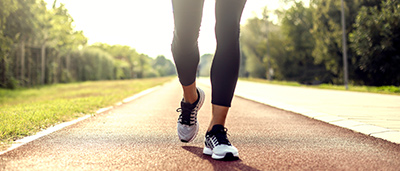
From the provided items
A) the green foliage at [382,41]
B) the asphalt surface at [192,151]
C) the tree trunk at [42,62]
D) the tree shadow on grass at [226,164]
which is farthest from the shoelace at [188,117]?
the tree trunk at [42,62]

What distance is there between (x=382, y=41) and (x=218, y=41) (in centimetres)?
1913

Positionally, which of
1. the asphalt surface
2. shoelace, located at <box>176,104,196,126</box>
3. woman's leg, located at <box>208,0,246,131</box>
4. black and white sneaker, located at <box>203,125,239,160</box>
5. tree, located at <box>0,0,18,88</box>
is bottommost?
the asphalt surface

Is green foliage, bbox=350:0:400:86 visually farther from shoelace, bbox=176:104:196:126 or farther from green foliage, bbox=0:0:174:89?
shoelace, bbox=176:104:196:126

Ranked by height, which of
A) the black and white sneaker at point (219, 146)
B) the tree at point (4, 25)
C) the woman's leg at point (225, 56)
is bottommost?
the black and white sneaker at point (219, 146)

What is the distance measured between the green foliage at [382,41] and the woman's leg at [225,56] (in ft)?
59.9

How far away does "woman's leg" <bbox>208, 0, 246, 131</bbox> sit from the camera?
2205 mm

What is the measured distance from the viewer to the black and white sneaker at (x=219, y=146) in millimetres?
2025

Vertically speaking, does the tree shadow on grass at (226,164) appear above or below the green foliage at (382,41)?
below

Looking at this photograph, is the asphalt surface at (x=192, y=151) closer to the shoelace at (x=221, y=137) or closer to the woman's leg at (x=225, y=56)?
the shoelace at (x=221, y=137)

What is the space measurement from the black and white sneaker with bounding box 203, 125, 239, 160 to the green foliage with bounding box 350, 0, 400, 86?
18.5 metres

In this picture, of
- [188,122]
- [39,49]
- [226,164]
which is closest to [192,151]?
[188,122]

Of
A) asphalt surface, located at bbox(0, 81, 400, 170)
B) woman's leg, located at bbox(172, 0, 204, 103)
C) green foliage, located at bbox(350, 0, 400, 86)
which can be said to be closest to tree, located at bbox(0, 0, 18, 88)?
asphalt surface, located at bbox(0, 81, 400, 170)

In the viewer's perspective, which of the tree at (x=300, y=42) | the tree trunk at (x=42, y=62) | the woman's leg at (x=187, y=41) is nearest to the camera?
the woman's leg at (x=187, y=41)

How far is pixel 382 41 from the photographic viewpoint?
Result: 18375 millimetres
